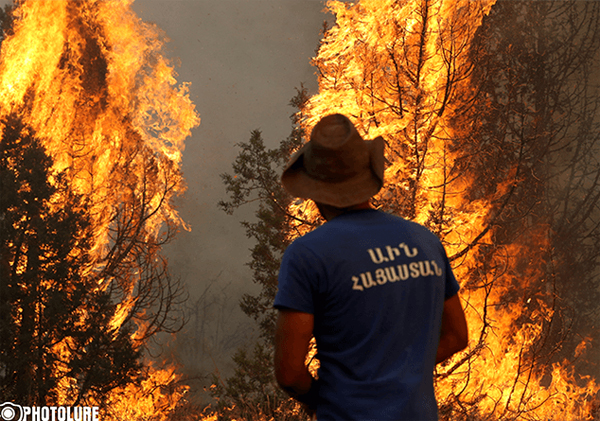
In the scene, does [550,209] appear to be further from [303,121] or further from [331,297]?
[331,297]

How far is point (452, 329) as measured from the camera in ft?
4.99

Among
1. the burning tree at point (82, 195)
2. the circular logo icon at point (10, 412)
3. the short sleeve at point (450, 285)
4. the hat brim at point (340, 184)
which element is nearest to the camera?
the hat brim at point (340, 184)

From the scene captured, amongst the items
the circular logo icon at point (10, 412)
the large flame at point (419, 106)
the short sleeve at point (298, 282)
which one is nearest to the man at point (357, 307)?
the short sleeve at point (298, 282)

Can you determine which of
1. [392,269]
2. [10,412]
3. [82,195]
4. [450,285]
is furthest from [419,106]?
[10,412]

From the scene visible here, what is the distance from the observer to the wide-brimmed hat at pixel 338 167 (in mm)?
1393

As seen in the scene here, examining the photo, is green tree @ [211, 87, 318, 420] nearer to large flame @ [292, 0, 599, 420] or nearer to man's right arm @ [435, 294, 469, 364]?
large flame @ [292, 0, 599, 420]

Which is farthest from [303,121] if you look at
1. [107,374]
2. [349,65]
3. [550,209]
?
[550,209]

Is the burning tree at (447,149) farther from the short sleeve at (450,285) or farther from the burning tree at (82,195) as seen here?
the short sleeve at (450,285)

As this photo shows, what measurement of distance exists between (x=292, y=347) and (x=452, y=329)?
536 mm

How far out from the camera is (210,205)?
56.7ft

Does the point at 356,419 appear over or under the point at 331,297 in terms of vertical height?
under

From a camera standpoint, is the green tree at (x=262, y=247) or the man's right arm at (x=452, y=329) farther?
the green tree at (x=262, y=247)

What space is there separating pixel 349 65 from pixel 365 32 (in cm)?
38

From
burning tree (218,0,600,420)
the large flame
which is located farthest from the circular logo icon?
the large flame
